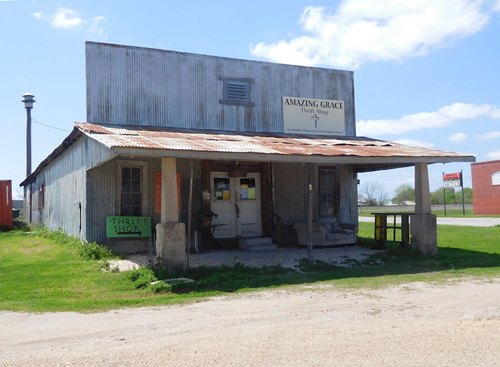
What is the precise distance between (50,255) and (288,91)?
8924mm

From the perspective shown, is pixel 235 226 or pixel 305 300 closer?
pixel 305 300

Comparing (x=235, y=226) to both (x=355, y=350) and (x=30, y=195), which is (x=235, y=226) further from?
(x=30, y=195)

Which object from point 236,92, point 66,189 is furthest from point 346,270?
point 66,189

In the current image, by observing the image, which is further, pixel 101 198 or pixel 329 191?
pixel 329 191

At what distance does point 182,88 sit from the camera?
15.7m

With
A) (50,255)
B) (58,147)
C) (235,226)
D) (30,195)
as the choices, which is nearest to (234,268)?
→ (235,226)

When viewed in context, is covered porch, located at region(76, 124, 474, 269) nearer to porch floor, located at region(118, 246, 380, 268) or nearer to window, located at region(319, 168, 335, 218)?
window, located at region(319, 168, 335, 218)

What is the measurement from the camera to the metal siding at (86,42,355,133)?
1475cm

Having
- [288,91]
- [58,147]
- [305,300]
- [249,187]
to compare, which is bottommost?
[305,300]

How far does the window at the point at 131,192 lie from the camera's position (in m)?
14.1

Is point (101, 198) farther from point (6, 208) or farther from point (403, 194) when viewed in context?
point (403, 194)

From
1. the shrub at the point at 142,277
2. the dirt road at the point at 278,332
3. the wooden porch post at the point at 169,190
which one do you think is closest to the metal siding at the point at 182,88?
the wooden porch post at the point at 169,190

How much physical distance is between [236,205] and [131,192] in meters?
3.08

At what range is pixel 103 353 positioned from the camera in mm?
5445
